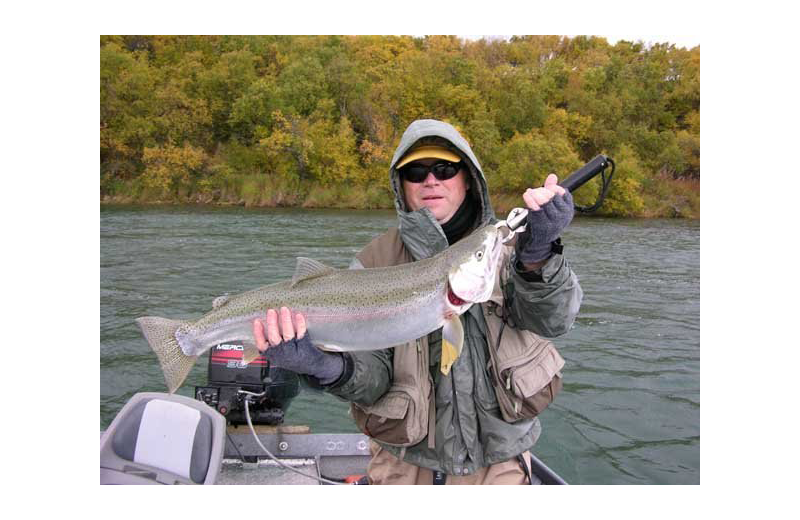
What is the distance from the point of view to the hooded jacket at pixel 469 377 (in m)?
2.84

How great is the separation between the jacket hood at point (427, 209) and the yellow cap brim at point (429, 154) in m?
0.02

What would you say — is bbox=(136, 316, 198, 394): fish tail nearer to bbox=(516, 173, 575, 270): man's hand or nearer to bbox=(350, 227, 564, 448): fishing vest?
bbox=(350, 227, 564, 448): fishing vest

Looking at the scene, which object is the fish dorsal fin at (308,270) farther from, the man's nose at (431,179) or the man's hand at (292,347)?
the man's nose at (431,179)

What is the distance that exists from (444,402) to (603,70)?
50.8 metres

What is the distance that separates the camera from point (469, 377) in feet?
10.1

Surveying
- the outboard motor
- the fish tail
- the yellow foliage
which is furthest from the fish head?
the yellow foliage

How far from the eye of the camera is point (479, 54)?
189ft

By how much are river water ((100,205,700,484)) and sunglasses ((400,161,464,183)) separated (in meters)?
1.69

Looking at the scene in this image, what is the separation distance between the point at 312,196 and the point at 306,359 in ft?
126

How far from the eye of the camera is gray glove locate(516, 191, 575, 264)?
2678 mm

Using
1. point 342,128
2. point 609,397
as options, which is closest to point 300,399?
point 609,397

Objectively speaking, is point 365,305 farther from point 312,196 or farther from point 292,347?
point 312,196

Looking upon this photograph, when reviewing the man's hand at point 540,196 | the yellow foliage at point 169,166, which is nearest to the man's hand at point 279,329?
the man's hand at point 540,196
